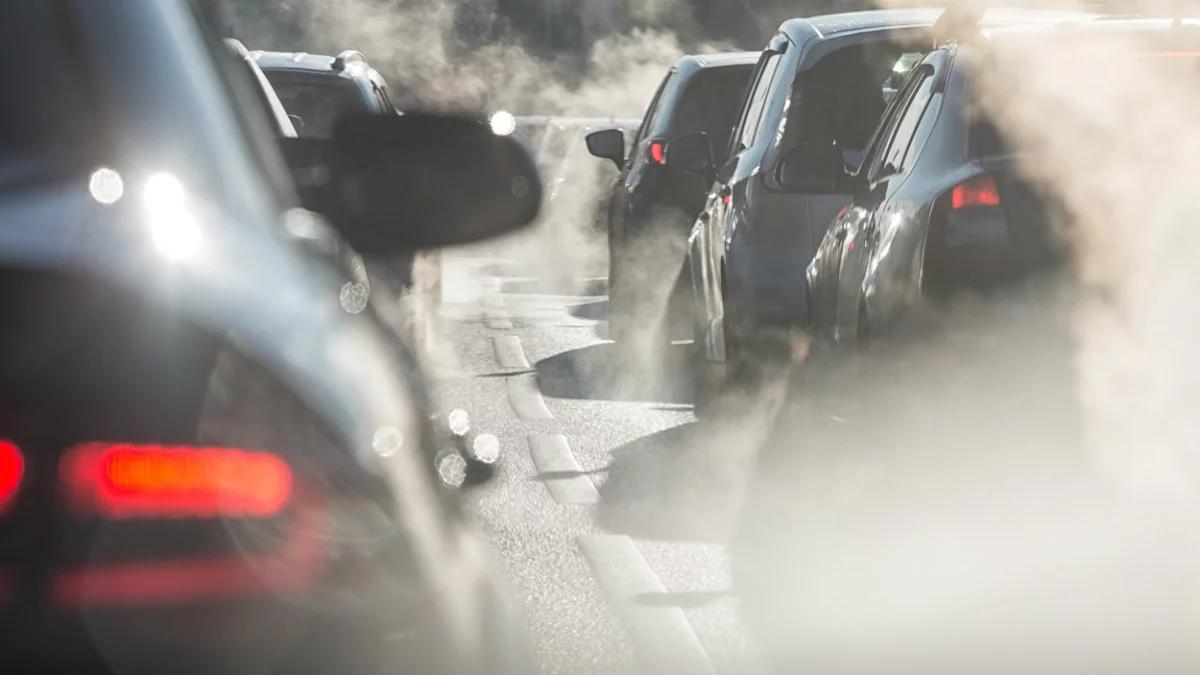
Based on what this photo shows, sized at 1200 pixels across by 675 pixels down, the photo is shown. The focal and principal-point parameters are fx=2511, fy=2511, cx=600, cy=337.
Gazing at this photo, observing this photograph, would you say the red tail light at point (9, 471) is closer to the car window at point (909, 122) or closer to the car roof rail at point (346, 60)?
the car window at point (909, 122)

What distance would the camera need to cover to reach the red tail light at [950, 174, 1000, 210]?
6.32 m

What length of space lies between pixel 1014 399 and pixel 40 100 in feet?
14.4

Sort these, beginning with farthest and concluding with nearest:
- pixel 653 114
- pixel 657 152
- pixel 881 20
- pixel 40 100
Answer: pixel 653 114 < pixel 657 152 < pixel 881 20 < pixel 40 100

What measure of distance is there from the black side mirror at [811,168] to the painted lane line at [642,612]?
1.25m

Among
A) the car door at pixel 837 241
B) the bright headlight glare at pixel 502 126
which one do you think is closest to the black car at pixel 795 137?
the car door at pixel 837 241

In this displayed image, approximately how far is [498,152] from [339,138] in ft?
0.60

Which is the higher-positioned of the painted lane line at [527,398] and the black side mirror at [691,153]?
the black side mirror at [691,153]

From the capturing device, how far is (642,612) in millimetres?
6293

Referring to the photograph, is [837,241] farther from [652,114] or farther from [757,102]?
[652,114]

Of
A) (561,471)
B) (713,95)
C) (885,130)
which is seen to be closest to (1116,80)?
(885,130)

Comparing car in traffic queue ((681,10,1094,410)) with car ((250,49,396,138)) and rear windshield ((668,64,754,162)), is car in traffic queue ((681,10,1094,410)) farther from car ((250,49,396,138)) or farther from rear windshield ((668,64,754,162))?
rear windshield ((668,64,754,162))

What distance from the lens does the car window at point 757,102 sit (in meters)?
10.4

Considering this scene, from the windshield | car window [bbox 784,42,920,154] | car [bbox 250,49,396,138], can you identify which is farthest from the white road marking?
car window [bbox 784,42,920,154]

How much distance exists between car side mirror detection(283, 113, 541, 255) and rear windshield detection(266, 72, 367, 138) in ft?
29.5
